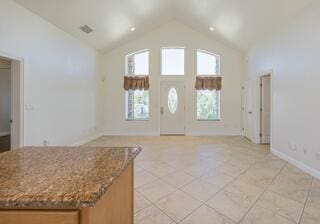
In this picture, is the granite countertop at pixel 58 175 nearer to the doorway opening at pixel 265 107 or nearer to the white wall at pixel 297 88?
the white wall at pixel 297 88

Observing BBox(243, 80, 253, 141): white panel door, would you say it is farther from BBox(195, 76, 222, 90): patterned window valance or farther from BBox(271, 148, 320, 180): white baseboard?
BBox(271, 148, 320, 180): white baseboard

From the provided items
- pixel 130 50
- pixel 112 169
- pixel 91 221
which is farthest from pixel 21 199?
pixel 130 50

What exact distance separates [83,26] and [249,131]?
18.7 ft

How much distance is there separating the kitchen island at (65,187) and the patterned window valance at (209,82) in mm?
6689

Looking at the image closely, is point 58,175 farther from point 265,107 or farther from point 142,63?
point 142,63

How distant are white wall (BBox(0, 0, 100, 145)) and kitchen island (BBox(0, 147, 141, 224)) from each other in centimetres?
294

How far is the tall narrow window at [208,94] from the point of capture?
27.1ft

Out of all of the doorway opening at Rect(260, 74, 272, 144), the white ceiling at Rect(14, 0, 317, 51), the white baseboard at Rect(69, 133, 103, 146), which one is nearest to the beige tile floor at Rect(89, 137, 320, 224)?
the doorway opening at Rect(260, 74, 272, 144)

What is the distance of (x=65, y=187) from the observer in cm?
94

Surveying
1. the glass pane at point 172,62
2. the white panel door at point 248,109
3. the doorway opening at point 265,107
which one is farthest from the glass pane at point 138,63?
the doorway opening at point 265,107

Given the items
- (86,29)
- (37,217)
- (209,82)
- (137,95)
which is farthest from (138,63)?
(37,217)

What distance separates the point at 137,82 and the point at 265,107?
4.24 metres

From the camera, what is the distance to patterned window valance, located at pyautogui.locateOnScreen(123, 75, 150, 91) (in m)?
8.10

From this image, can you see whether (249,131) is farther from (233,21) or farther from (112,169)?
(112,169)
